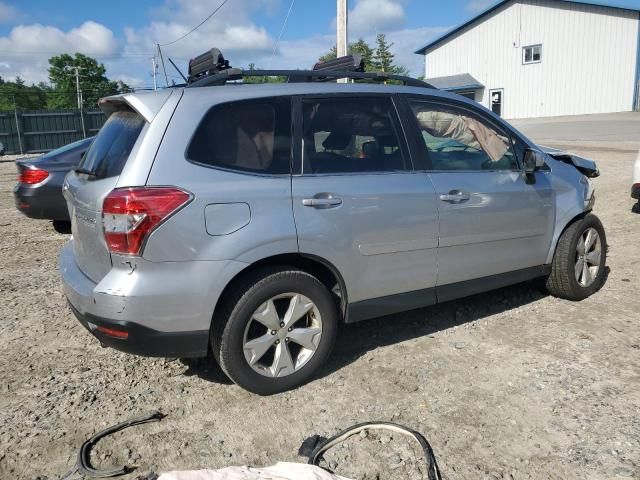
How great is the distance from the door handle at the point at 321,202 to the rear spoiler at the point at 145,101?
95 centimetres

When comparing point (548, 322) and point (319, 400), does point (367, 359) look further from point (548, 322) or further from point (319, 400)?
point (548, 322)

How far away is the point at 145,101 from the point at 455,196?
2.04m

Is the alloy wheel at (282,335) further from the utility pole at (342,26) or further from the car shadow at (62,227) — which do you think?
the utility pole at (342,26)

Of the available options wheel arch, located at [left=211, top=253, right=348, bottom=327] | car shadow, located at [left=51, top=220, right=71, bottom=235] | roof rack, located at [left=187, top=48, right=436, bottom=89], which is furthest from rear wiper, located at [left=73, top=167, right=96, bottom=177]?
car shadow, located at [left=51, top=220, right=71, bottom=235]

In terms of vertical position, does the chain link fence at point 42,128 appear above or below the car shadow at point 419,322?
above

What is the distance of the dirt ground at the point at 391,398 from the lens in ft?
9.07

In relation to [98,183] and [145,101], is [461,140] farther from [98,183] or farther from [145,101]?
[98,183]

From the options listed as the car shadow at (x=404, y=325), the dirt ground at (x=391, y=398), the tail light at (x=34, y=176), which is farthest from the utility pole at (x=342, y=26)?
the dirt ground at (x=391, y=398)

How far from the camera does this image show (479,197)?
12.9 feet

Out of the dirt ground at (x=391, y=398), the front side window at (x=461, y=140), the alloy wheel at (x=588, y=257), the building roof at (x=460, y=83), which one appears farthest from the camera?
the building roof at (x=460, y=83)

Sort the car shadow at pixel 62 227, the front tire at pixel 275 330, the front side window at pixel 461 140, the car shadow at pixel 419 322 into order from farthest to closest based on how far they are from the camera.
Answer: the car shadow at pixel 62 227 → the car shadow at pixel 419 322 → the front side window at pixel 461 140 → the front tire at pixel 275 330

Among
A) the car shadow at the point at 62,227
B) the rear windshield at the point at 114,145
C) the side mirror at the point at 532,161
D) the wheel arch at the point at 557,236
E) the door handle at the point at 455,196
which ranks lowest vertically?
the car shadow at the point at 62,227

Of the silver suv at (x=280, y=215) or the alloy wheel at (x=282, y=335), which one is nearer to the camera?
the silver suv at (x=280, y=215)

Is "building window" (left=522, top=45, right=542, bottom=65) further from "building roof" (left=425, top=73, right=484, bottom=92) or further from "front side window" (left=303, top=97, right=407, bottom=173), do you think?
"front side window" (left=303, top=97, right=407, bottom=173)
